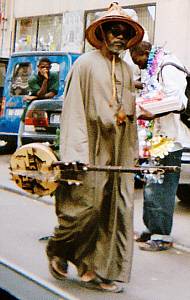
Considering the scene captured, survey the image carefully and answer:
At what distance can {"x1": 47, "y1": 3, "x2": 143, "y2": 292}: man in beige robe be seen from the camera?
4660 millimetres

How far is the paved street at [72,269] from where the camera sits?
16.5ft

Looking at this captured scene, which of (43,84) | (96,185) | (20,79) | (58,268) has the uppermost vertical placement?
(20,79)

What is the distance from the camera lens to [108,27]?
490 cm

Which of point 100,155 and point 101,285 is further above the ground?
point 100,155

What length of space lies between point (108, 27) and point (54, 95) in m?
7.58

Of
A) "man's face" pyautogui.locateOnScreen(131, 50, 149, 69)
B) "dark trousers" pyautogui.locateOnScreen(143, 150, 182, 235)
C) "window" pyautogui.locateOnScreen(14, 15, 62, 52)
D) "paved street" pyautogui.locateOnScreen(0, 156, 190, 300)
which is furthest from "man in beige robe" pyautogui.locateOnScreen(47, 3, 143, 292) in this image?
"window" pyautogui.locateOnScreen(14, 15, 62, 52)

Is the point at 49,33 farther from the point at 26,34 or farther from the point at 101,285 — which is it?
the point at 101,285

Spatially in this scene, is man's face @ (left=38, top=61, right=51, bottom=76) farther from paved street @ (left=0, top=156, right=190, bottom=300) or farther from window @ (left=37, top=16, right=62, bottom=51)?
window @ (left=37, top=16, right=62, bottom=51)

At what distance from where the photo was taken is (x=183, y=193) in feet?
28.9

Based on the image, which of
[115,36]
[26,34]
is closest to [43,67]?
[115,36]

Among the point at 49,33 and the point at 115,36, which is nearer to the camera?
the point at 115,36

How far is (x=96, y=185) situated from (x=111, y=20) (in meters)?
1.18

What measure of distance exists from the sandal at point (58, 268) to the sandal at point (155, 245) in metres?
1.42

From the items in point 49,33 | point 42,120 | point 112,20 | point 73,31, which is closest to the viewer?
point 112,20
